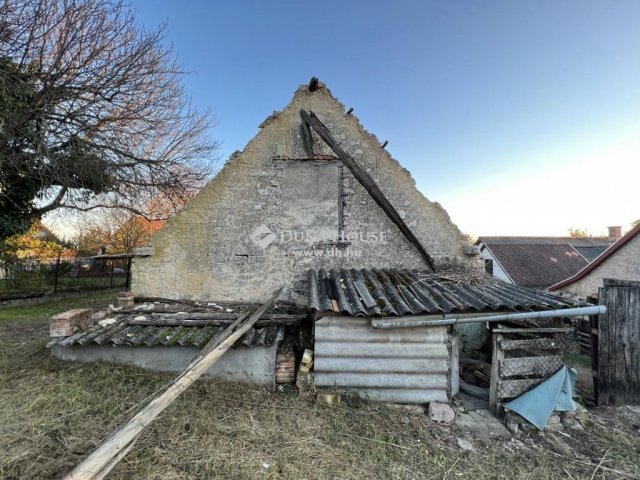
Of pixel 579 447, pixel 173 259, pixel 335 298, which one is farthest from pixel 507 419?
pixel 173 259

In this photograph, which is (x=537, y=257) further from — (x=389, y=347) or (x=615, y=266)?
(x=389, y=347)

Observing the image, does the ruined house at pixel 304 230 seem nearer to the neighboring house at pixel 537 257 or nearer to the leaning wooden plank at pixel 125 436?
the leaning wooden plank at pixel 125 436

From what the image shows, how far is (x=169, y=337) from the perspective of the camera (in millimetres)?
4871

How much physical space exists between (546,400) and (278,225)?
18.1 feet

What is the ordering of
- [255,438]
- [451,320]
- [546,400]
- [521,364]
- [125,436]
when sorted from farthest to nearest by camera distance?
[521,364]
[546,400]
[451,320]
[255,438]
[125,436]

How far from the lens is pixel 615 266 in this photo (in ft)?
37.1

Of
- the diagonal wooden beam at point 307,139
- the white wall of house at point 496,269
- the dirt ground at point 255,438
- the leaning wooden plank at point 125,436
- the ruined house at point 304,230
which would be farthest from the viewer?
the white wall of house at point 496,269

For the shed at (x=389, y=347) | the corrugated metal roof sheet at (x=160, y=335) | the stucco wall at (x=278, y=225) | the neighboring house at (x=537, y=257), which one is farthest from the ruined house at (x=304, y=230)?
the neighboring house at (x=537, y=257)

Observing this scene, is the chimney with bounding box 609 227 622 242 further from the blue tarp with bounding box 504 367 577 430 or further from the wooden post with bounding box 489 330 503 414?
the wooden post with bounding box 489 330 503 414

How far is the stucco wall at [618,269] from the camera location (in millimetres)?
10680

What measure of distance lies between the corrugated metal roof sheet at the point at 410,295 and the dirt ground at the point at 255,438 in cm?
152

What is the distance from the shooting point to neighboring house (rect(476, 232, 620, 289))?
17.5 metres

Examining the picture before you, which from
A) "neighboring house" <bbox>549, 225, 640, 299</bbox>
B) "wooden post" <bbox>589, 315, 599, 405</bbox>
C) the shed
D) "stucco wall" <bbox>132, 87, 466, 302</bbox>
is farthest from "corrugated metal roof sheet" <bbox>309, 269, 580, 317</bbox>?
"neighboring house" <bbox>549, 225, 640, 299</bbox>

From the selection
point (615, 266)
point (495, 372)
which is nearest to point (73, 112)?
point (495, 372)
